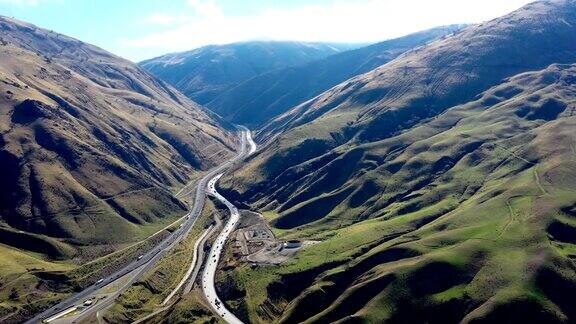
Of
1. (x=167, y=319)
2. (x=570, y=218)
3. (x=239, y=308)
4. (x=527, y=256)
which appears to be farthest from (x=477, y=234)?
(x=167, y=319)

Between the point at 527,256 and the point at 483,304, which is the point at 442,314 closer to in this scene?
the point at 483,304

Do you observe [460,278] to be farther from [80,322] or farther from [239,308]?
[80,322]

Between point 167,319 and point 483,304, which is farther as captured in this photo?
point 167,319

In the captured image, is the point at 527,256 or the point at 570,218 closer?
the point at 527,256

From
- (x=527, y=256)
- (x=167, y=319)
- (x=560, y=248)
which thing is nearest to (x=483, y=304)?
(x=527, y=256)

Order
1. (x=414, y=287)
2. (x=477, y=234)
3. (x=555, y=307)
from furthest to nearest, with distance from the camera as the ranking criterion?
(x=477, y=234), (x=414, y=287), (x=555, y=307)

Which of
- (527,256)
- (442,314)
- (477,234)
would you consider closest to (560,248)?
(527,256)

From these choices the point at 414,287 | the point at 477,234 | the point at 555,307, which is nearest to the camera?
the point at 555,307
